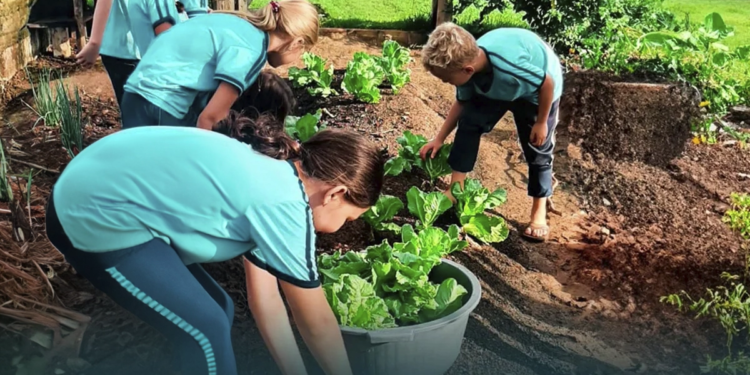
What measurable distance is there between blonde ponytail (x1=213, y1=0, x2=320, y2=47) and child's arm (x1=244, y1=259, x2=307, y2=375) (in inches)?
41.2

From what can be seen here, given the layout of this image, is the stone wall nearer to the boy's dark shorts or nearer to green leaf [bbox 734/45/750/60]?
the boy's dark shorts

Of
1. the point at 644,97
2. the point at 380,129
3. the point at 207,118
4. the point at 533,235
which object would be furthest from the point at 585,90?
the point at 207,118

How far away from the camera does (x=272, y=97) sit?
3189 mm

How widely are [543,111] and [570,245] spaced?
2.58ft

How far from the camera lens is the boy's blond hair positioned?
11.1ft

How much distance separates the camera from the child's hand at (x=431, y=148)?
412 cm

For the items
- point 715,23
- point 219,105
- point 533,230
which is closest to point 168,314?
point 219,105

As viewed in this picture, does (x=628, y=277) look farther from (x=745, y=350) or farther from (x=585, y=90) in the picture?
(x=585, y=90)

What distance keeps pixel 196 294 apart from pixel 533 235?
244cm

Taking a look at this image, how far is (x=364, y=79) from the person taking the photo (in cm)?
543

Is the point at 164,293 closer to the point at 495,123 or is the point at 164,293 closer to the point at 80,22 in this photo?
the point at 495,123

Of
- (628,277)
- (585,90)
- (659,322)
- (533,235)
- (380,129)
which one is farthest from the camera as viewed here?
(585,90)

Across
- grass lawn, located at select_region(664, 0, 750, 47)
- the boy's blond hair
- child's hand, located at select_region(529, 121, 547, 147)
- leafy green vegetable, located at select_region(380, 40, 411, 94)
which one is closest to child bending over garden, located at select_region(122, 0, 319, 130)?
the boy's blond hair

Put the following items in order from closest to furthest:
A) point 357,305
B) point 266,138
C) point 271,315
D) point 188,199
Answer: point 188,199 → point 266,138 → point 271,315 → point 357,305
